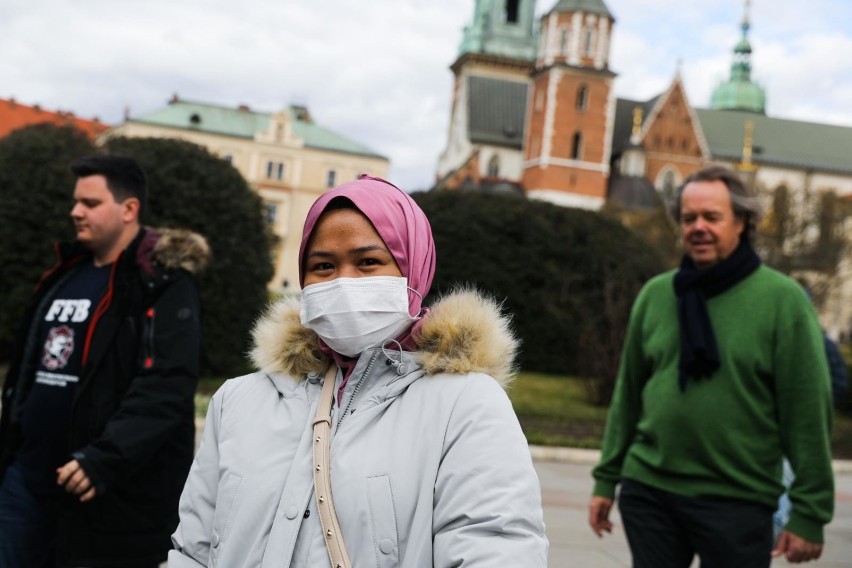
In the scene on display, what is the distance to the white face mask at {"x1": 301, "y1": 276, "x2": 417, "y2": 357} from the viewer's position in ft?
6.91

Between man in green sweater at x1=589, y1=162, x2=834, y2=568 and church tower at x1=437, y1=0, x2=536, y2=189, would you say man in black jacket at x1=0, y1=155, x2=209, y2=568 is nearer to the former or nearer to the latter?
man in green sweater at x1=589, y1=162, x2=834, y2=568

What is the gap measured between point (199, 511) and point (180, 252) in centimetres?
210

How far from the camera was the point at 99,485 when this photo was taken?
11.8ft

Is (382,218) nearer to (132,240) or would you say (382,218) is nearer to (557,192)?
(132,240)

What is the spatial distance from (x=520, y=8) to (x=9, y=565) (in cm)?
10072

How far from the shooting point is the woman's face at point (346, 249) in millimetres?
2105

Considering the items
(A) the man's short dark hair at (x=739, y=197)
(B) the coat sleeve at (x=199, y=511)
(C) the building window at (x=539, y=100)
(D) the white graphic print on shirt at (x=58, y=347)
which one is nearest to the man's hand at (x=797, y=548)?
(A) the man's short dark hair at (x=739, y=197)

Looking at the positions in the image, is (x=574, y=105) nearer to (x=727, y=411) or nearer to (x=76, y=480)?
(x=727, y=411)

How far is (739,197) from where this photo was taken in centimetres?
396

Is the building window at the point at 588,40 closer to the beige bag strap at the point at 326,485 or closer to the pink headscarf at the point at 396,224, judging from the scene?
the pink headscarf at the point at 396,224

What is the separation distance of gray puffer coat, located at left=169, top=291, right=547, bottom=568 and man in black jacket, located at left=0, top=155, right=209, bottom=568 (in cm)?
167

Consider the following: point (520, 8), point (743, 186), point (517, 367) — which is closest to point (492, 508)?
point (517, 367)

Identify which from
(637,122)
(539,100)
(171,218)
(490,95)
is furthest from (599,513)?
(490,95)

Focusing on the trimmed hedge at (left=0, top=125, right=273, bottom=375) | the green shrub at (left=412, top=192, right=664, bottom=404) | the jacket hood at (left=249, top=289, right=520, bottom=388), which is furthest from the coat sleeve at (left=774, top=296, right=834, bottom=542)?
the green shrub at (left=412, top=192, right=664, bottom=404)
